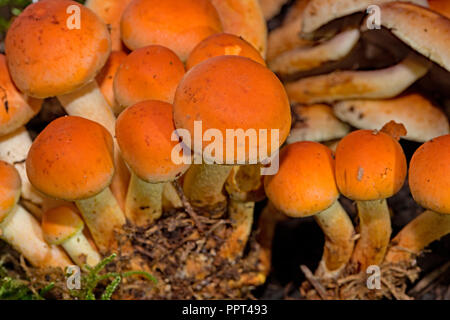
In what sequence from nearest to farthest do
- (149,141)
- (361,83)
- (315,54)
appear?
(149,141) < (361,83) < (315,54)

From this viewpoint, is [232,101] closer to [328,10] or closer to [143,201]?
[143,201]

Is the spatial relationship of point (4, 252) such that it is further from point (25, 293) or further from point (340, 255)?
point (340, 255)

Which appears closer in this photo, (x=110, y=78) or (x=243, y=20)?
(x=110, y=78)

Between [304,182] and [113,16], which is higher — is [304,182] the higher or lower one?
the lower one

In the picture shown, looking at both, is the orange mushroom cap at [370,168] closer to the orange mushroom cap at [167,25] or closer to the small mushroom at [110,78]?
the orange mushroom cap at [167,25]

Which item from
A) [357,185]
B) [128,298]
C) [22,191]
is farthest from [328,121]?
[22,191]

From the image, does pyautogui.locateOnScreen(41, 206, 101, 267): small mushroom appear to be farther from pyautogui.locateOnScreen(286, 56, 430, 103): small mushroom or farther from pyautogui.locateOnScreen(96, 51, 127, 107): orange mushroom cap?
pyautogui.locateOnScreen(286, 56, 430, 103): small mushroom

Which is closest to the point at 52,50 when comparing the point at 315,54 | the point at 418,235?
the point at 315,54

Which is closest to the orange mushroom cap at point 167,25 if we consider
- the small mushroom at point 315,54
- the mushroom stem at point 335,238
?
the small mushroom at point 315,54
